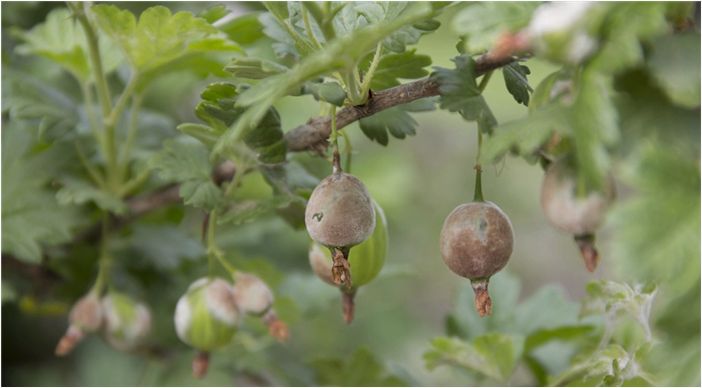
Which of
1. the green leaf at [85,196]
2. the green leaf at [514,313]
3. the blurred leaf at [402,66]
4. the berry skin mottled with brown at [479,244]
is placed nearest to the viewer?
the berry skin mottled with brown at [479,244]

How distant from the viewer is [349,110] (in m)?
0.72

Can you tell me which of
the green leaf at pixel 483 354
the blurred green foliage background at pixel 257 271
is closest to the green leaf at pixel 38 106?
the blurred green foliage background at pixel 257 271

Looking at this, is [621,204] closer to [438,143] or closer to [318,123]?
[318,123]

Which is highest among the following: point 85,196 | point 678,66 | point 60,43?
point 678,66

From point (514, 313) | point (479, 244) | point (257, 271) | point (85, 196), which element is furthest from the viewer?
point (257, 271)

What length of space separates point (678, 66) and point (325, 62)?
0.21m

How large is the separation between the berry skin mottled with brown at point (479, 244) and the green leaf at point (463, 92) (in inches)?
2.9

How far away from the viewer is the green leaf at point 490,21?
547 mm

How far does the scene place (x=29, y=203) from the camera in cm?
107

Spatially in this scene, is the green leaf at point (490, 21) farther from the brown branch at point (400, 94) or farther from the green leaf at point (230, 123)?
the green leaf at point (230, 123)

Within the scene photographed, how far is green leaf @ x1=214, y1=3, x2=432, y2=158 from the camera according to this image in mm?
560

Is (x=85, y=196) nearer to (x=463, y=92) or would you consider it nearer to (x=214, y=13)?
(x=214, y=13)

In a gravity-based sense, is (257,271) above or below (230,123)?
below

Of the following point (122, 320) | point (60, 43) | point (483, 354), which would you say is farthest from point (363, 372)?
point (60, 43)
